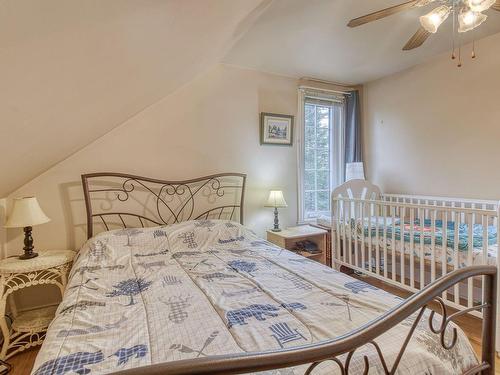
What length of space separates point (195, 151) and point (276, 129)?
3.35 ft

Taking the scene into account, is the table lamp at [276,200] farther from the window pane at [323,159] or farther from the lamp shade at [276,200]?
the window pane at [323,159]

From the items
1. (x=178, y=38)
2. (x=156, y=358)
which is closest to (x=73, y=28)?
(x=178, y=38)

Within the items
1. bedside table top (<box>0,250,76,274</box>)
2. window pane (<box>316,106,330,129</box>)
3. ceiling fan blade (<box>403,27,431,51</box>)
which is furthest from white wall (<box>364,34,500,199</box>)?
bedside table top (<box>0,250,76,274</box>)

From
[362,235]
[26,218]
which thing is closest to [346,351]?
[362,235]

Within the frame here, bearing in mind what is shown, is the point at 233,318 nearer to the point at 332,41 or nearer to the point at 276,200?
the point at 276,200

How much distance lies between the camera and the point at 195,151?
2854 mm

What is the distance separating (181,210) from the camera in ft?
9.16

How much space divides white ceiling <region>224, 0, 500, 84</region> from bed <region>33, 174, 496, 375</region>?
5.92 ft

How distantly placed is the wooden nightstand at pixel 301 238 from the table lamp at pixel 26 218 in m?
2.06

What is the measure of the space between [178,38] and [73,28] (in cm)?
70

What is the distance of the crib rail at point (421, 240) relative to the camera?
1926 millimetres

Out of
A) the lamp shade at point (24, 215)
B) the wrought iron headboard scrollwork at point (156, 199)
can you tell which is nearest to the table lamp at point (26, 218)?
the lamp shade at point (24, 215)

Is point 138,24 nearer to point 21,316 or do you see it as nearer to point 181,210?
point 181,210

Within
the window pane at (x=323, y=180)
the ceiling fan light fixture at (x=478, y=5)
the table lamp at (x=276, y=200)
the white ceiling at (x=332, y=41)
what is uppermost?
the white ceiling at (x=332, y=41)
